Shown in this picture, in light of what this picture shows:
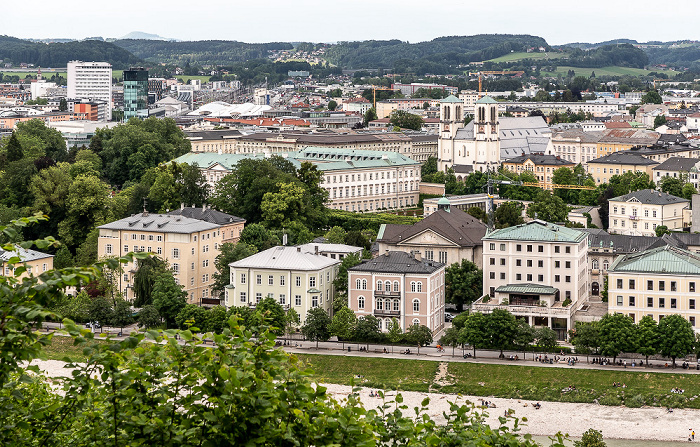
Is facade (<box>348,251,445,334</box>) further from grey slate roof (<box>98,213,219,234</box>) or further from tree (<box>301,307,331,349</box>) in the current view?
A: grey slate roof (<box>98,213,219,234</box>)

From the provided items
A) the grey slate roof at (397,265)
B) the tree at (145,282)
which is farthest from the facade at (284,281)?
the tree at (145,282)

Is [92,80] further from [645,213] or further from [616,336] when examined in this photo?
[616,336]

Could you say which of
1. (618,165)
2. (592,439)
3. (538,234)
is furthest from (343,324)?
(618,165)

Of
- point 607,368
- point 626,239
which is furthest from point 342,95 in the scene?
point 607,368

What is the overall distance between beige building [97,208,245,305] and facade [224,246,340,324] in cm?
443

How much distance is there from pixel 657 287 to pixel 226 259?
18224 mm

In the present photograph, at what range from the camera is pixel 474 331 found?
41344 millimetres

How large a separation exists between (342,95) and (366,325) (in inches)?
6041

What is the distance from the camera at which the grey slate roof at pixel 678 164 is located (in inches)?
3152

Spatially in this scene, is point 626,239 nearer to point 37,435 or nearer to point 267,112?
point 37,435

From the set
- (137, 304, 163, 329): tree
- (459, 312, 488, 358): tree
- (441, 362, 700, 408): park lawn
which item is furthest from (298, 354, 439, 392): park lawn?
(137, 304, 163, 329): tree

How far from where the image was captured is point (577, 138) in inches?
3942

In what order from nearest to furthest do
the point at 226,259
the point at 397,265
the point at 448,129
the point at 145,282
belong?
the point at 397,265 → the point at 145,282 → the point at 226,259 → the point at 448,129

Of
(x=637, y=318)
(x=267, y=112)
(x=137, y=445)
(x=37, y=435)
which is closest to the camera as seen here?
(x=137, y=445)
